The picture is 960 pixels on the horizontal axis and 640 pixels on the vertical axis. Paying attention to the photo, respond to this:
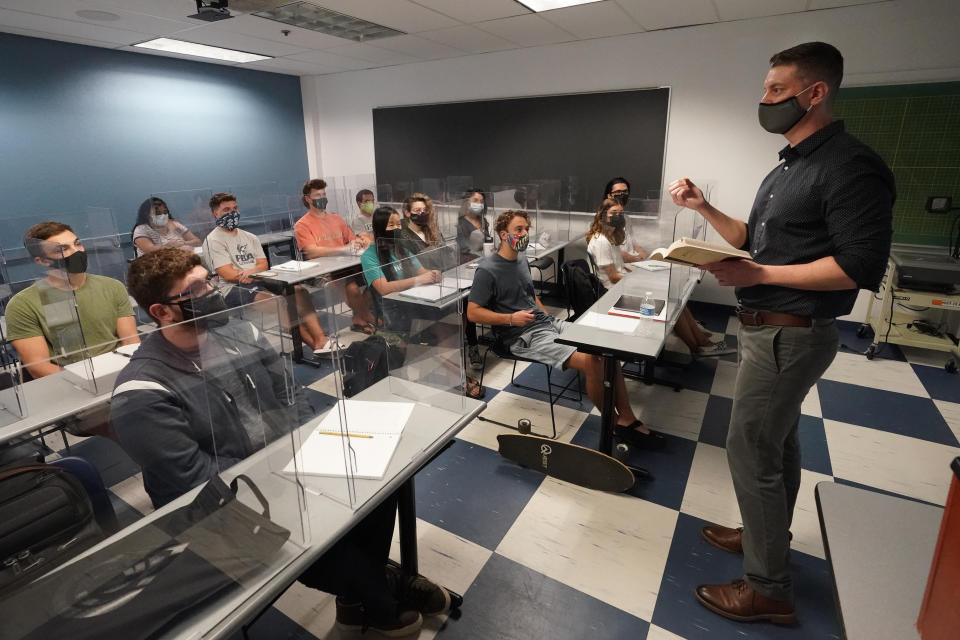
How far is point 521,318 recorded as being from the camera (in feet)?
8.58

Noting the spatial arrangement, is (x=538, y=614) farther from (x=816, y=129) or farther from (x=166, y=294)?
(x=816, y=129)

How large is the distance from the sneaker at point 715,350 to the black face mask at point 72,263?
11.9ft

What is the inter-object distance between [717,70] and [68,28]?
5.35 metres

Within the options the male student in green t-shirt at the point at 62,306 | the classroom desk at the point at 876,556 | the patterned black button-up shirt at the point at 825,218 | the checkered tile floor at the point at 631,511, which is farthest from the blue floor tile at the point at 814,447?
the male student in green t-shirt at the point at 62,306

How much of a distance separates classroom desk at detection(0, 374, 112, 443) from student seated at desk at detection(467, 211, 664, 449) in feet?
5.49

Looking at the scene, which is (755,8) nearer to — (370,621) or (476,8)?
(476,8)

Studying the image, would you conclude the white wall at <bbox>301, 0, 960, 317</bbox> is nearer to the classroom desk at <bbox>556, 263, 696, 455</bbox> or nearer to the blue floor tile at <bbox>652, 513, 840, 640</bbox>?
the classroom desk at <bbox>556, 263, 696, 455</bbox>

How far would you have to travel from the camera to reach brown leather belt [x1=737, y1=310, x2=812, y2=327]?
1357 mm

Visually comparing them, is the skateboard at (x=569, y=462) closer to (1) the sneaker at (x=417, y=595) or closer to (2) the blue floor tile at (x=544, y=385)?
(2) the blue floor tile at (x=544, y=385)

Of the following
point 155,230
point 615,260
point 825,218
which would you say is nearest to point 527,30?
point 615,260

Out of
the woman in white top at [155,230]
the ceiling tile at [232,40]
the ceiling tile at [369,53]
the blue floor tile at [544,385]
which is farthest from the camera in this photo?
the ceiling tile at [369,53]

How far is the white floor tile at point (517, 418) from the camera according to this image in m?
2.67

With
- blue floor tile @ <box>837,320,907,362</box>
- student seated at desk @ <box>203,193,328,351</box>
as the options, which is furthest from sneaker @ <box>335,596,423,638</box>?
blue floor tile @ <box>837,320,907,362</box>

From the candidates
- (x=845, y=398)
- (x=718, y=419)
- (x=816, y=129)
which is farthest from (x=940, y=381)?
(x=816, y=129)
